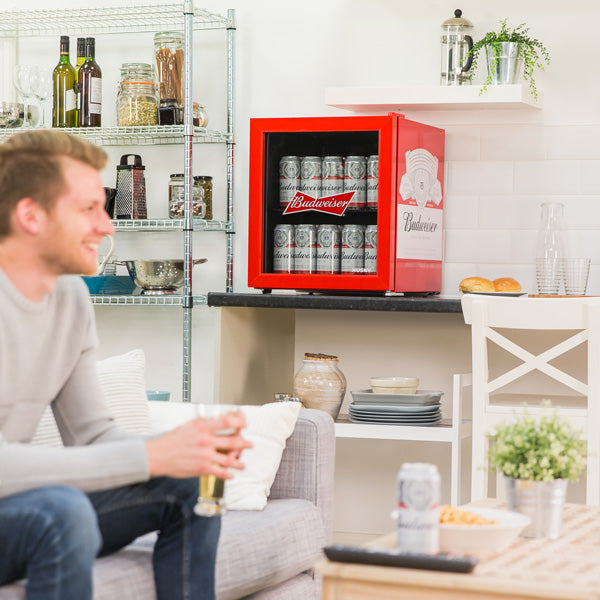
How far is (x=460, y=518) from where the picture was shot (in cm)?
174

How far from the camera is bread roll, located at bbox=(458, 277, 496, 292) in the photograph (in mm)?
3500

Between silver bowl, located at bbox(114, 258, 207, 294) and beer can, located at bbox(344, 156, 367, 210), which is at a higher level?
beer can, located at bbox(344, 156, 367, 210)

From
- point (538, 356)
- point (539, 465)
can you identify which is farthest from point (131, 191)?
point (539, 465)

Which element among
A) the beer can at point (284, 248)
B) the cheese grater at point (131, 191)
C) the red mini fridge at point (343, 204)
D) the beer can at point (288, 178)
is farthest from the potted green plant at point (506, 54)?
the cheese grater at point (131, 191)

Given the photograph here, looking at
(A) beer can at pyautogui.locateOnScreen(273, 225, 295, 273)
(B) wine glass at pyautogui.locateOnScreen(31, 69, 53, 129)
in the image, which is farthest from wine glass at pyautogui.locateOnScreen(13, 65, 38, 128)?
(A) beer can at pyautogui.locateOnScreen(273, 225, 295, 273)

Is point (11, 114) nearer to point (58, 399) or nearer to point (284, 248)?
point (284, 248)

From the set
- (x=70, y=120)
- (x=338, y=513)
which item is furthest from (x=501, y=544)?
(x=70, y=120)

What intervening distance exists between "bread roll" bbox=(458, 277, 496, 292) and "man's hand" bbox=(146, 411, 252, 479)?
1.94 metres

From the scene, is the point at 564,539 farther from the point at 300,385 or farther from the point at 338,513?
the point at 338,513

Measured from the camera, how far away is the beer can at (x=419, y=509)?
1635mm

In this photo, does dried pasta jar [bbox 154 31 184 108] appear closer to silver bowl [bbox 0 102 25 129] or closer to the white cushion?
silver bowl [bbox 0 102 25 129]

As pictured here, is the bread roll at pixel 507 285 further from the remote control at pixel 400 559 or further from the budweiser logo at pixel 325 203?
the remote control at pixel 400 559

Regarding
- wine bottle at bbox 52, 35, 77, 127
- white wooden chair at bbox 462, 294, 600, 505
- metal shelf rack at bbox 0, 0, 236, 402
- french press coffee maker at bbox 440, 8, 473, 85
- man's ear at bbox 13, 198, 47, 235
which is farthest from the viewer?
wine bottle at bbox 52, 35, 77, 127

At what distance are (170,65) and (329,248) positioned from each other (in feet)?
3.06
